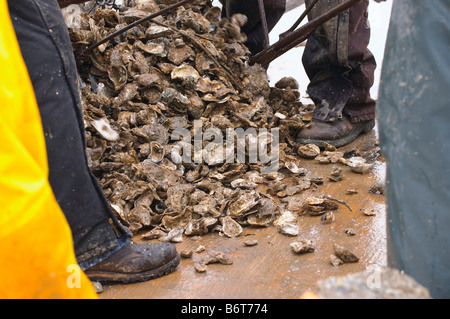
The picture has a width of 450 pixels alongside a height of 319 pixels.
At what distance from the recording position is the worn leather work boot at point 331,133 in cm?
241

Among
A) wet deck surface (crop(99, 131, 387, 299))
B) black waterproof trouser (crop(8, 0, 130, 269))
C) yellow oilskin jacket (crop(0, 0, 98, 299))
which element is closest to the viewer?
yellow oilskin jacket (crop(0, 0, 98, 299))

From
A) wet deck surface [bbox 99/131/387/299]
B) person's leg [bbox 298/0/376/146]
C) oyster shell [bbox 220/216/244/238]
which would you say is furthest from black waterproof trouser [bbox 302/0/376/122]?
oyster shell [bbox 220/216/244/238]

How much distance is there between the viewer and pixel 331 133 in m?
2.42

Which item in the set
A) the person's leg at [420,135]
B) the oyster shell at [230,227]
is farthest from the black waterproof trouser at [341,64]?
the person's leg at [420,135]

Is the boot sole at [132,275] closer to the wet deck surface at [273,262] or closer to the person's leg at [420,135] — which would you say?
the wet deck surface at [273,262]

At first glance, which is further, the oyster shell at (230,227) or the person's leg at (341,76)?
the person's leg at (341,76)

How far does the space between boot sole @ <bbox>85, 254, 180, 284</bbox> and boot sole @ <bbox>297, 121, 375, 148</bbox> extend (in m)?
1.29

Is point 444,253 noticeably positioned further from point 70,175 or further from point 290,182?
point 290,182

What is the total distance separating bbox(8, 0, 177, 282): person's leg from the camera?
3.37 ft

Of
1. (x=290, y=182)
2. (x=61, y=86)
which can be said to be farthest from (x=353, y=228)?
(x=61, y=86)

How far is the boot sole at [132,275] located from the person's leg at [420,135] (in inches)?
27.4

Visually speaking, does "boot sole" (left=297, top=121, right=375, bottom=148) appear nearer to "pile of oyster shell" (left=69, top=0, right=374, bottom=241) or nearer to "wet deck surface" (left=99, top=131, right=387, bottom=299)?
"pile of oyster shell" (left=69, top=0, right=374, bottom=241)

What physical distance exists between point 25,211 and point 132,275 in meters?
0.59

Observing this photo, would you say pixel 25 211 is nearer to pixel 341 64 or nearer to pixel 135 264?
pixel 135 264
